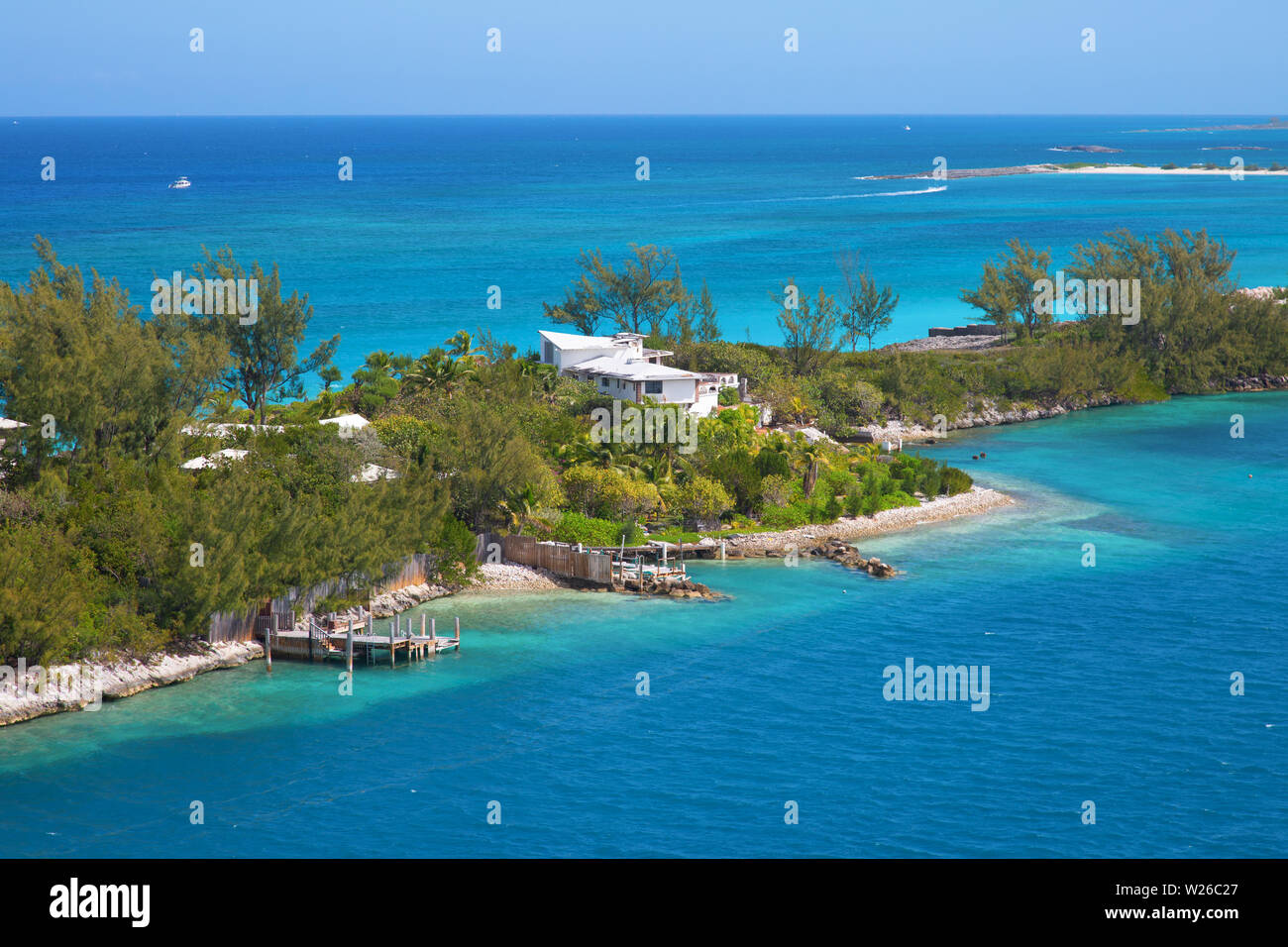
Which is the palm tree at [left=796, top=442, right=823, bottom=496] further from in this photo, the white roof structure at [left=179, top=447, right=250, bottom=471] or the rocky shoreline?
the rocky shoreline

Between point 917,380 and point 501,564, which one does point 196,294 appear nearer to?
point 501,564

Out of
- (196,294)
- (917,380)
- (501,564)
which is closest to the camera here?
(501,564)

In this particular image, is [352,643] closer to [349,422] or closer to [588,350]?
[349,422]

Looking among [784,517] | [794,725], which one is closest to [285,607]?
[794,725]

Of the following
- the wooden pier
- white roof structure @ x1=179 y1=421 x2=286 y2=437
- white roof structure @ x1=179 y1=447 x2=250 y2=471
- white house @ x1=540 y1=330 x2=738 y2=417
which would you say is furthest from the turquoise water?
white house @ x1=540 y1=330 x2=738 y2=417

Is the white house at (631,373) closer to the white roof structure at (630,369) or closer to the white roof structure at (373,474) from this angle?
the white roof structure at (630,369)

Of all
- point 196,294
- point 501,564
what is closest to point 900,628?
point 501,564
